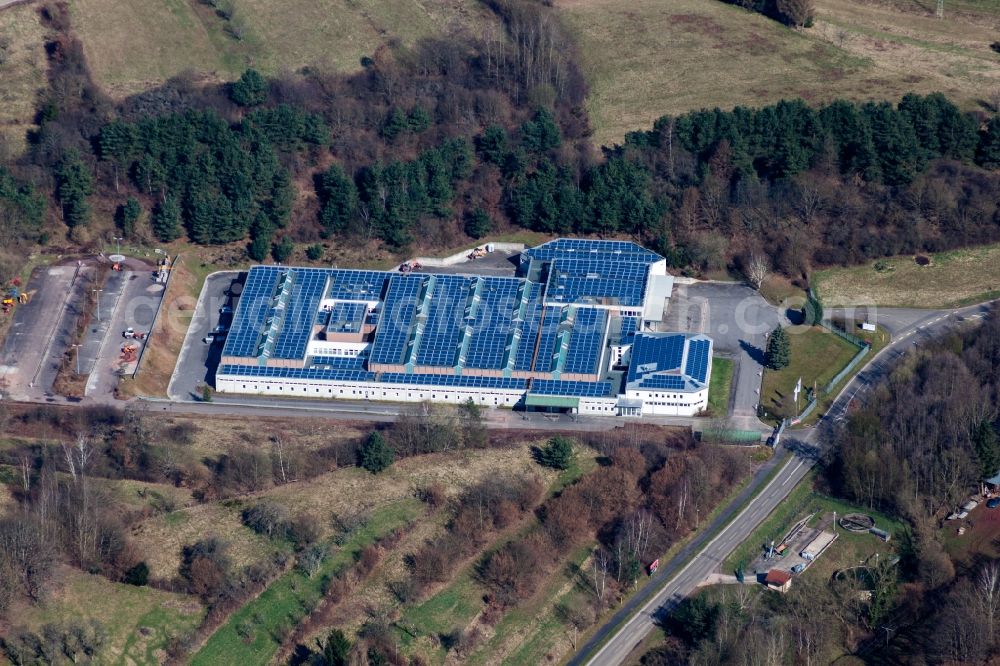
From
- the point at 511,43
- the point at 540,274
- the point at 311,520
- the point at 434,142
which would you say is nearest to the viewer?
the point at 311,520

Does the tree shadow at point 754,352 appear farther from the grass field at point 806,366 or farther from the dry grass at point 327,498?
the dry grass at point 327,498

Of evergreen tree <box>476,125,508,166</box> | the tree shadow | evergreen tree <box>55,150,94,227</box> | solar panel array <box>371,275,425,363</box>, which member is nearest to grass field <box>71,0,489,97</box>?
evergreen tree <box>55,150,94,227</box>

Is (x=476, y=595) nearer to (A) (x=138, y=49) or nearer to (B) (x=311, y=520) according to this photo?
(B) (x=311, y=520)

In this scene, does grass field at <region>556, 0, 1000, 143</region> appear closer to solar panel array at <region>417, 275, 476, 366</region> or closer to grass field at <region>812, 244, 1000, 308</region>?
grass field at <region>812, 244, 1000, 308</region>

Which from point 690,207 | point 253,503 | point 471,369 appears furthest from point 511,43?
point 253,503

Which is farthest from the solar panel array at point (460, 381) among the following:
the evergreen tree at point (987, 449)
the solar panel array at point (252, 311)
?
the evergreen tree at point (987, 449)
